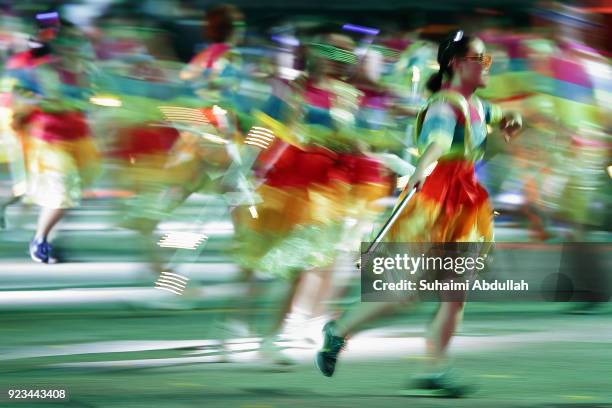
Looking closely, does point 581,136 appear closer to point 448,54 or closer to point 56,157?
point 448,54

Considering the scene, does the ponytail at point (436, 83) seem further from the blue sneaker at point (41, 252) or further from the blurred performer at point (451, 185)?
the blue sneaker at point (41, 252)

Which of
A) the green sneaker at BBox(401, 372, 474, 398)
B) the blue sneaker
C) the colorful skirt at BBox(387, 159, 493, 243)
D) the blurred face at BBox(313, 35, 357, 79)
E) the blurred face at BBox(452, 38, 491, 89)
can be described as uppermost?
the blue sneaker

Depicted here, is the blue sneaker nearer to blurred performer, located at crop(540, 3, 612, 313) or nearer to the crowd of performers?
the crowd of performers

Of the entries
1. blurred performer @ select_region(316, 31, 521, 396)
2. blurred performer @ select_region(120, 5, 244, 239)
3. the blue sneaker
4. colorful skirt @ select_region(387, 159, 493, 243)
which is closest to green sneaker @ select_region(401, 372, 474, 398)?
blurred performer @ select_region(316, 31, 521, 396)

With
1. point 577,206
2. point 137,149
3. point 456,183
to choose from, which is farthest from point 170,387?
point 137,149

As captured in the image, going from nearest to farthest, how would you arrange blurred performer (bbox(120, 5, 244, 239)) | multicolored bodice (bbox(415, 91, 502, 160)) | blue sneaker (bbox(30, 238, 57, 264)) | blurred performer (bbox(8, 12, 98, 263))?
multicolored bodice (bbox(415, 91, 502, 160)) → blurred performer (bbox(120, 5, 244, 239)) → blurred performer (bbox(8, 12, 98, 263)) → blue sneaker (bbox(30, 238, 57, 264))

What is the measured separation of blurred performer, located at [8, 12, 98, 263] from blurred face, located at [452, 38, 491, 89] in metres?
4.58

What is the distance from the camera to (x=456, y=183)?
20.3ft

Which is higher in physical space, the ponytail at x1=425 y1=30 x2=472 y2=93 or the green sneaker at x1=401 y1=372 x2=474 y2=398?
the ponytail at x1=425 y1=30 x2=472 y2=93

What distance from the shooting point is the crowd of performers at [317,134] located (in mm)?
6207

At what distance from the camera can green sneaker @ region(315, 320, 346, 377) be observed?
21.0 ft

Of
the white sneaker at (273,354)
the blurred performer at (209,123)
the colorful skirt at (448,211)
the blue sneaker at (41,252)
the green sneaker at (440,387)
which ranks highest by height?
the blurred performer at (209,123)

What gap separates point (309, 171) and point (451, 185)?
1093 millimetres

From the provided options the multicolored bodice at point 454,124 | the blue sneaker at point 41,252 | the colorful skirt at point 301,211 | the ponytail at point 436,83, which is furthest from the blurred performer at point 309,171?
the blue sneaker at point 41,252
